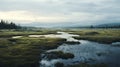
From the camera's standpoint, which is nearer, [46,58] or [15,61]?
[15,61]

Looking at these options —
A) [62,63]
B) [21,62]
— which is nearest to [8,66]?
[21,62]

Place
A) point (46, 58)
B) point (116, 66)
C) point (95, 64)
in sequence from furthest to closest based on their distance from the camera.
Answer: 1. point (46, 58)
2. point (95, 64)
3. point (116, 66)

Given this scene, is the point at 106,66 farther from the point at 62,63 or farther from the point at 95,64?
the point at 62,63

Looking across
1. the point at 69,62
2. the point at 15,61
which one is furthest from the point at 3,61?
the point at 69,62

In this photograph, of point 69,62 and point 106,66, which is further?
point 69,62

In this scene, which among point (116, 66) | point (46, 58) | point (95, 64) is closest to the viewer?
point (116, 66)

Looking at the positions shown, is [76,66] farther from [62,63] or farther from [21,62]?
[21,62]

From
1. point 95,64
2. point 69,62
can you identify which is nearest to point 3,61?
point 69,62
